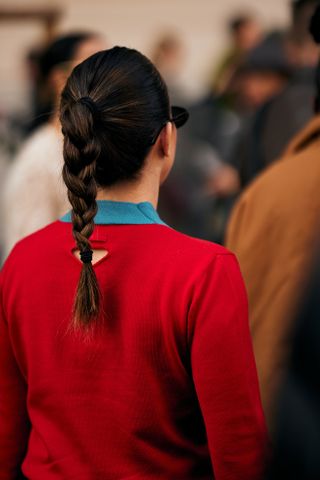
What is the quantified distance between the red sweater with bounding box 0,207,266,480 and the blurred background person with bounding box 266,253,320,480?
2.16ft

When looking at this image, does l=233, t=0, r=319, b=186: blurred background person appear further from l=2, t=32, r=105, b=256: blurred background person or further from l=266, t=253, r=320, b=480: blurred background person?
l=266, t=253, r=320, b=480: blurred background person

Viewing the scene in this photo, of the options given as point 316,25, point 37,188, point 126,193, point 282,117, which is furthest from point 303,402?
point 282,117

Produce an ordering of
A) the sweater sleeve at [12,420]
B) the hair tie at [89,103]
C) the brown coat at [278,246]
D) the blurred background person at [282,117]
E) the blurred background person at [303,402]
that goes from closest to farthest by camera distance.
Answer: the blurred background person at [303,402] < the hair tie at [89,103] < the sweater sleeve at [12,420] < the brown coat at [278,246] < the blurred background person at [282,117]

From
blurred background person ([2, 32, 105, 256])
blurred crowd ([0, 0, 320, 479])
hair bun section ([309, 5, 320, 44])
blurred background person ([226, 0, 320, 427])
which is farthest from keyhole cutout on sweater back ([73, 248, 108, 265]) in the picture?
blurred background person ([2, 32, 105, 256])

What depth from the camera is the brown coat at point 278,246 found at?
2541 mm

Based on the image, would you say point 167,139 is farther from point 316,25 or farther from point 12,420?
point 316,25

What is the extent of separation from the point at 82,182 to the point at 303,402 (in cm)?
→ 89

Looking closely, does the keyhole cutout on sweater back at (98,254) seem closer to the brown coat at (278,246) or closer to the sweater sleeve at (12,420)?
the sweater sleeve at (12,420)

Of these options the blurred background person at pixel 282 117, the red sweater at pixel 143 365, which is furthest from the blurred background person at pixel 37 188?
the red sweater at pixel 143 365

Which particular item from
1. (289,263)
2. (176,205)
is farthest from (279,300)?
(176,205)

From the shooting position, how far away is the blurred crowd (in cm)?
255

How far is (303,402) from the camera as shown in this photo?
1.13 metres

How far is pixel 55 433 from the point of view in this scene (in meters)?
1.96

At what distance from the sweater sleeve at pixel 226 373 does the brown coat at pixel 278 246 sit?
63 centimetres
